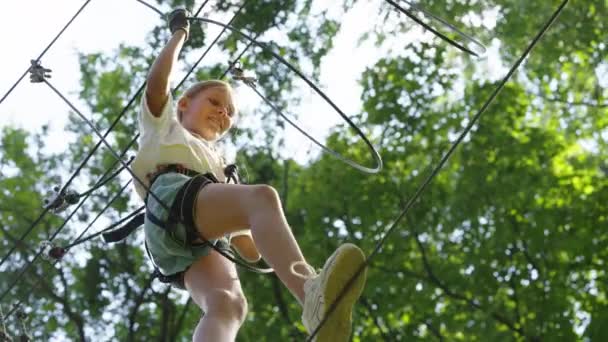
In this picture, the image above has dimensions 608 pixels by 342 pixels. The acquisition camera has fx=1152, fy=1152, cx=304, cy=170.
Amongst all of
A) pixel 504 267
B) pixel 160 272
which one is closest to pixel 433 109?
pixel 504 267

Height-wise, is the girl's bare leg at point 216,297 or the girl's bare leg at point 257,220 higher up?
the girl's bare leg at point 257,220

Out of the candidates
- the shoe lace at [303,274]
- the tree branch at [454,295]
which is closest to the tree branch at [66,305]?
the tree branch at [454,295]

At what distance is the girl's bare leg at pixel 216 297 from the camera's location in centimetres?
340

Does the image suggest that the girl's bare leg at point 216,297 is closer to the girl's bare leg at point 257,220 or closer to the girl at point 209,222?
the girl at point 209,222

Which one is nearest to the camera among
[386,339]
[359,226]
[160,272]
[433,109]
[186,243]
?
[186,243]

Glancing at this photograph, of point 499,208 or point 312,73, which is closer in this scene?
point 499,208

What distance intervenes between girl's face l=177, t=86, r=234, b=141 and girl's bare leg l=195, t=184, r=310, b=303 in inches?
25.8

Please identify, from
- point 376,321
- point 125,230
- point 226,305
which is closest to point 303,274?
point 226,305

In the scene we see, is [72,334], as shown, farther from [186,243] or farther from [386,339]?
[186,243]

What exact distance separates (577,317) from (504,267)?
1.06 m

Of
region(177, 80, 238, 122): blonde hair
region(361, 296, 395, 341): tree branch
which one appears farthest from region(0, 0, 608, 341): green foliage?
region(177, 80, 238, 122): blonde hair

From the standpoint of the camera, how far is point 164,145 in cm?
377

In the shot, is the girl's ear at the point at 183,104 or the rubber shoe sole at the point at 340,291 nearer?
the rubber shoe sole at the point at 340,291

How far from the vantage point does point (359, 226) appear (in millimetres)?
13562
